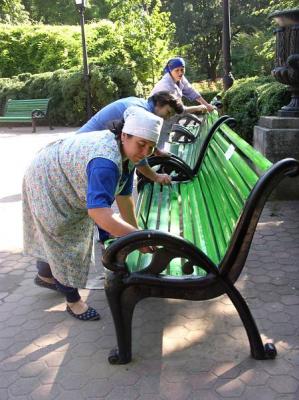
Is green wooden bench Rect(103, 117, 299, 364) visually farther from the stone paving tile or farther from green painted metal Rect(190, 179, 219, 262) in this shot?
the stone paving tile

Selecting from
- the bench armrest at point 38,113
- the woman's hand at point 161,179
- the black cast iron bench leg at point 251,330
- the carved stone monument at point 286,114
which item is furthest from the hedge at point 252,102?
the bench armrest at point 38,113

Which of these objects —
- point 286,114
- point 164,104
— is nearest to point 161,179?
point 164,104

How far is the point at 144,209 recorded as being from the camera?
3836 mm

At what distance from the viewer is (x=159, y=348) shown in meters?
2.90

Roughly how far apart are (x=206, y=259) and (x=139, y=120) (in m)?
0.79

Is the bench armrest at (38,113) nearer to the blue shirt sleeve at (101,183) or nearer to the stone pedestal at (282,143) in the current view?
the stone pedestal at (282,143)

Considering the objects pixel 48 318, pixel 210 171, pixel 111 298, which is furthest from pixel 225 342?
pixel 210 171

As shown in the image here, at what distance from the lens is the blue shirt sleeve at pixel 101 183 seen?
2443 millimetres

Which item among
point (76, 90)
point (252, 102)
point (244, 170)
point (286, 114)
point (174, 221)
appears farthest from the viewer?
point (76, 90)

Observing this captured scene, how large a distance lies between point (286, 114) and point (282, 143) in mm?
370

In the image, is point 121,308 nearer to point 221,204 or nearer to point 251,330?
point 251,330

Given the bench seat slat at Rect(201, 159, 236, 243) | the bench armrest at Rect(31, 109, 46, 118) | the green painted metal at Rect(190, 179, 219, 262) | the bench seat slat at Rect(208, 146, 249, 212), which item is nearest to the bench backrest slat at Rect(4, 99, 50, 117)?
the bench armrest at Rect(31, 109, 46, 118)

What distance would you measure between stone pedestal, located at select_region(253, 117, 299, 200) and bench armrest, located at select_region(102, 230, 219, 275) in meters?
3.16

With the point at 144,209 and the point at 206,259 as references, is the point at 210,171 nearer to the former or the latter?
the point at 144,209
